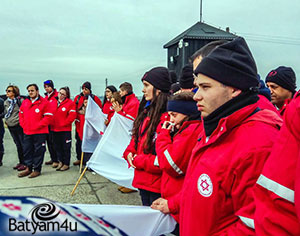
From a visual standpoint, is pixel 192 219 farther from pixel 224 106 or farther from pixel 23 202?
pixel 23 202

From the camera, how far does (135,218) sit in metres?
1.84

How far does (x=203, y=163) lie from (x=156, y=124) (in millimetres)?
1422

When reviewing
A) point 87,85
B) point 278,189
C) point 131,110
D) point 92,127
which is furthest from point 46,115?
point 278,189

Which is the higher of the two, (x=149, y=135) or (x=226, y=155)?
(x=226, y=155)

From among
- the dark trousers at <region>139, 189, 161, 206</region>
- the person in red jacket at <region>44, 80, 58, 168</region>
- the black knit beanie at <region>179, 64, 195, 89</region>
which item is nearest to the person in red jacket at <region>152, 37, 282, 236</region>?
the dark trousers at <region>139, 189, 161, 206</region>

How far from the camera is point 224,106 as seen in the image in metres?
1.36

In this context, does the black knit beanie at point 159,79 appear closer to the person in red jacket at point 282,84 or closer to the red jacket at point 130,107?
the person in red jacket at point 282,84

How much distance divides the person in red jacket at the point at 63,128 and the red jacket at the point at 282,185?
6.40 meters

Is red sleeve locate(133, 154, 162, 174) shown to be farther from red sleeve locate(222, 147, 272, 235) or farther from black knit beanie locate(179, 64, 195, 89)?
red sleeve locate(222, 147, 272, 235)

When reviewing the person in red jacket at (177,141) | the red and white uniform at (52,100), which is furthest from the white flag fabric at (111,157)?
the red and white uniform at (52,100)

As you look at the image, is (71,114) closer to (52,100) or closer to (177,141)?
(52,100)

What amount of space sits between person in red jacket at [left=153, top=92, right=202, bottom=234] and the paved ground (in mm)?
2787

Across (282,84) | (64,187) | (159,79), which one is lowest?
(64,187)

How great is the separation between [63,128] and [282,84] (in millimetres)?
5283
